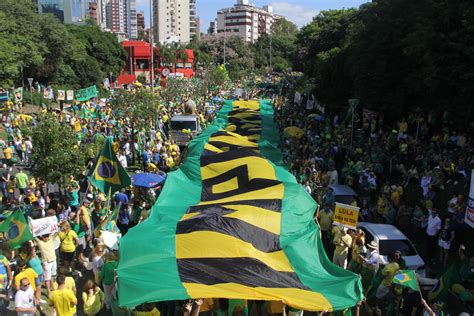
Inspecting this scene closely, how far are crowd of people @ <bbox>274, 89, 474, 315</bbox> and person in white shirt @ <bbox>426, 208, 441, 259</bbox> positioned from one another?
0.02 meters

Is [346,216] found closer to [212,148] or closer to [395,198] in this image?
[395,198]

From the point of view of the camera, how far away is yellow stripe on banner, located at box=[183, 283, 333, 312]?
7371 millimetres

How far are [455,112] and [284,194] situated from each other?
9.60 metres

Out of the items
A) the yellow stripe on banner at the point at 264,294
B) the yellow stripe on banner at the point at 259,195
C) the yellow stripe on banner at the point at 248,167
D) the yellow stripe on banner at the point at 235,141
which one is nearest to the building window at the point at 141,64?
the yellow stripe on banner at the point at 235,141

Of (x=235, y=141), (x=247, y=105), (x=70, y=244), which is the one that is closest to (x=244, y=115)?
(x=247, y=105)

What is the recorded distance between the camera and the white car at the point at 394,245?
10.5m

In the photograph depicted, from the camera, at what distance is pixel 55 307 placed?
7.84m

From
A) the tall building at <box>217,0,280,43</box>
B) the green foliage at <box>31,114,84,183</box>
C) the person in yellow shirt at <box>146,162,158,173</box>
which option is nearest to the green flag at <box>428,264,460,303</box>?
the person in yellow shirt at <box>146,162,158,173</box>

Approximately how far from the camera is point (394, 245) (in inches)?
426

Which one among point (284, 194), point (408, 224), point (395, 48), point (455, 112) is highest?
point (395, 48)

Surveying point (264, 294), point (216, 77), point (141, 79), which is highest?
point (216, 77)

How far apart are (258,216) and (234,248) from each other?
192 cm

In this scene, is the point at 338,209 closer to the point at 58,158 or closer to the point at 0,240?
the point at 0,240

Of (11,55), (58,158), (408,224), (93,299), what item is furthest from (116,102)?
(93,299)
